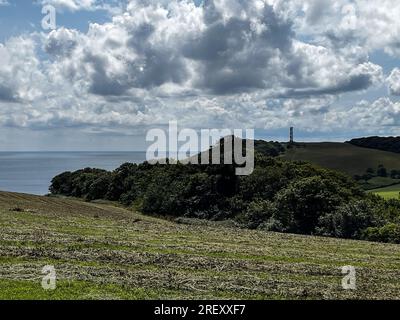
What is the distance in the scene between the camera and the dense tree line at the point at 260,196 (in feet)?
259

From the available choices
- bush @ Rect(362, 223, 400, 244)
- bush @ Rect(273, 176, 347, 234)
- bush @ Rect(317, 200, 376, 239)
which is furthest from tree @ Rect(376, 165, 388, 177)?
bush @ Rect(362, 223, 400, 244)

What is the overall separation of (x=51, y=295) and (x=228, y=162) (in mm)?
91861

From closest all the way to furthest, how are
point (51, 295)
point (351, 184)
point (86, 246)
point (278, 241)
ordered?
point (51, 295), point (86, 246), point (278, 241), point (351, 184)

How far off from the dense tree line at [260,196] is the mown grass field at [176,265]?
26.0 metres

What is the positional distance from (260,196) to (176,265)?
7181 centimetres

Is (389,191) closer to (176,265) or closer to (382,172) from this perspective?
(382,172)

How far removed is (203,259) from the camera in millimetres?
35688

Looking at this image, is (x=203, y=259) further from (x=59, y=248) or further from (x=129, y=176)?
(x=129, y=176)

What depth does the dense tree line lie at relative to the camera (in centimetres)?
Answer: 7900

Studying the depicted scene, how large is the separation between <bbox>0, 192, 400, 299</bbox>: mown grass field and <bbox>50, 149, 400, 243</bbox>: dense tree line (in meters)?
26.0

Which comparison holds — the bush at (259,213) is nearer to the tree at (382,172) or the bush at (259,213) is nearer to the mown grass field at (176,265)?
the mown grass field at (176,265)

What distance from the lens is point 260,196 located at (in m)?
104

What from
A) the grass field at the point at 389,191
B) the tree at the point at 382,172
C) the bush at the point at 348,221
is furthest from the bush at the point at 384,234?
the tree at the point at 382,172
